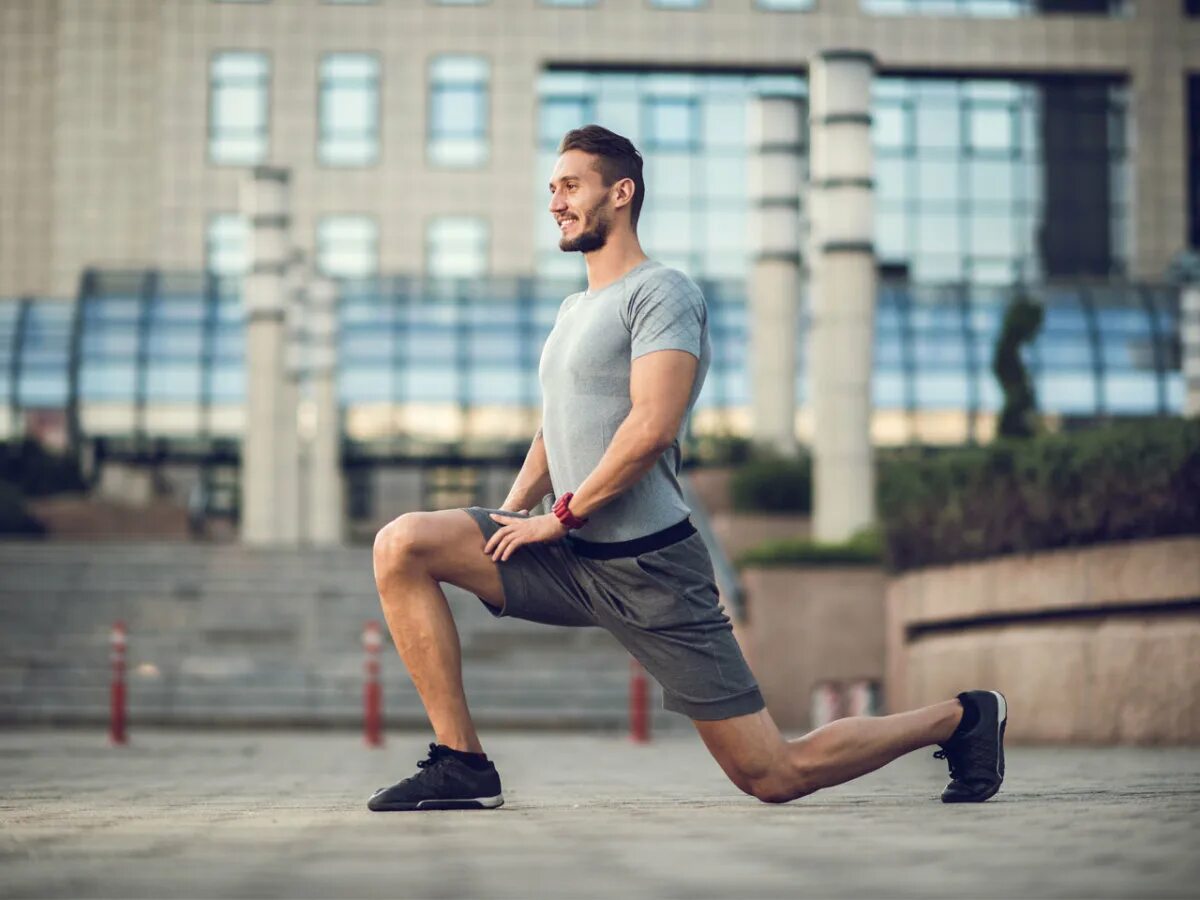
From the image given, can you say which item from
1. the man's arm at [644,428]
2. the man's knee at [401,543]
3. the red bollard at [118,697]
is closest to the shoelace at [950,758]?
the man's arm at [644,428]

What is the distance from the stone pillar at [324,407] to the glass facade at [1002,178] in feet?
63.6

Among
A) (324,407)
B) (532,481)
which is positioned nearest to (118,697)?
(532,481)

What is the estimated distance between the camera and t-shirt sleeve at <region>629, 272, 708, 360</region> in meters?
6.20

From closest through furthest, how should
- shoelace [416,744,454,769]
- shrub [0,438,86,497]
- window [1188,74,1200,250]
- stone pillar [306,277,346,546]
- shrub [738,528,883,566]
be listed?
shoelace [416,744,454,769] → shrub [738,528,883,566] → stone pillar [306,277,346,546] → shrub [0,438,86,497] → window [1188,74,1200,250]

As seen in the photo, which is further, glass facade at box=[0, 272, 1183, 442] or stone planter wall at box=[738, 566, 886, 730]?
glass facade at box=[0, 272, 1183, 442]

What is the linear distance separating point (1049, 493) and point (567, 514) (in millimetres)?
8142

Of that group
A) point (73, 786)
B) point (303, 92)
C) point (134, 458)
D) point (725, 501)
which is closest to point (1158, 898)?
point (73, 786)

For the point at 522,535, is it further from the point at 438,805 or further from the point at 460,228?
the point at 460,228

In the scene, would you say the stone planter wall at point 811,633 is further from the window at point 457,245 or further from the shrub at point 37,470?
the window at point 457,245

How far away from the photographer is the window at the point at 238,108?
54156 millimetres

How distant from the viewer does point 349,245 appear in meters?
54.4

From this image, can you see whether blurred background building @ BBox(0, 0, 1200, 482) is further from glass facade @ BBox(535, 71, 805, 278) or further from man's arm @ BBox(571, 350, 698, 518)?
man's arm @ BBox(571, 350, 698, 518)

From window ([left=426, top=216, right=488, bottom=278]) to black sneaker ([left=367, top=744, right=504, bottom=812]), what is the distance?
48.5 m

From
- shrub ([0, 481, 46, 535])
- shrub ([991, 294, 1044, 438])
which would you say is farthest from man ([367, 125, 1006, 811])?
shrub ([0, 481, 46, 535])
